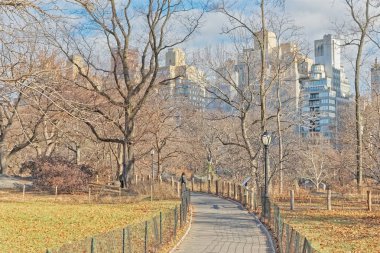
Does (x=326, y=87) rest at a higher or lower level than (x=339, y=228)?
higher

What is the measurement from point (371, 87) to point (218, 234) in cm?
2269

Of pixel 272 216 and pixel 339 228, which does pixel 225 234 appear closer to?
pixel 272 216

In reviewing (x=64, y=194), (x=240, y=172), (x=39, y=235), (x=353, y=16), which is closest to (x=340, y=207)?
(x=353, y=16)

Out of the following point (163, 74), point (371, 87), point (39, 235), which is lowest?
point (39, 235)

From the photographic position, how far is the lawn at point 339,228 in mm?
14441

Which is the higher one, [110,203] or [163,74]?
[163,74]

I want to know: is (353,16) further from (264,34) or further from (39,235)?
(39,235)

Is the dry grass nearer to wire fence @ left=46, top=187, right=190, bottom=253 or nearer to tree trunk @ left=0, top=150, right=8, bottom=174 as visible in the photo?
wire fence @ left=46, top=187, right=190, bottom=253

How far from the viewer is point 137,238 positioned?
11.5 metres

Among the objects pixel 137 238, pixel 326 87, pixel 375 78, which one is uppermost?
pixel 326 87

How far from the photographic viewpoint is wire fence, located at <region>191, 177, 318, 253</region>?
9.04m

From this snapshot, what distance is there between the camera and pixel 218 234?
53.7ft

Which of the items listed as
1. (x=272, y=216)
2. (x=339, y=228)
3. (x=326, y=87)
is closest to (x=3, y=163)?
(x=272, y=216)

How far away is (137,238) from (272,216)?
7.89 metres
